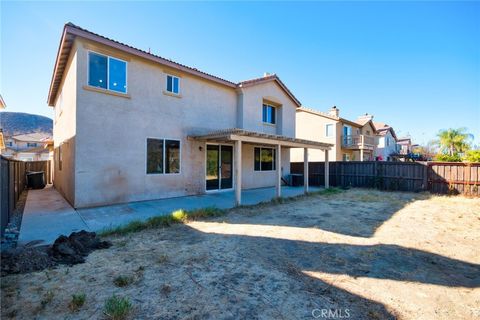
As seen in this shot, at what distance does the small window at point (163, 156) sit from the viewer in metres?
9.62

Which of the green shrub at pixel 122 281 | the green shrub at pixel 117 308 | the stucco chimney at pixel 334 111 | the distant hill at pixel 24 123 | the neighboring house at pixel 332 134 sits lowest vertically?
the green shrub at pixel 122 281

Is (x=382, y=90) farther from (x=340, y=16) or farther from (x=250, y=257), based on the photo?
(x=250, y=257)

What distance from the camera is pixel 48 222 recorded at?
652cm

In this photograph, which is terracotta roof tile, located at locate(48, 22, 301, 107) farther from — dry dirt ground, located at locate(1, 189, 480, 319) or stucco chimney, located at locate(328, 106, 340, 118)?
stucco chimney, located at locate(328, 106, 340, 118)

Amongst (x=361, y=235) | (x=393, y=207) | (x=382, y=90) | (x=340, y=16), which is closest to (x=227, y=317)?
(x=361, y=235)

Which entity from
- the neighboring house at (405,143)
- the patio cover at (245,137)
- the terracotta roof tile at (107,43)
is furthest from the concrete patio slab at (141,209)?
the neighboring house at (405,143)

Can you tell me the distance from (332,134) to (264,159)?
1224cm

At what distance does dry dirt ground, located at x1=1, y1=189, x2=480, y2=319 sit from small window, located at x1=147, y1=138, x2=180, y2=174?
398 centimetres

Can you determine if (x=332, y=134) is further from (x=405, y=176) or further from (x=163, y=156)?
(x=163, y=156)

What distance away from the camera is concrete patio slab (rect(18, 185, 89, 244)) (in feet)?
18.0

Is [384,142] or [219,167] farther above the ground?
[384,142]

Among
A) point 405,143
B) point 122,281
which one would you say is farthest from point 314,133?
point 405,143

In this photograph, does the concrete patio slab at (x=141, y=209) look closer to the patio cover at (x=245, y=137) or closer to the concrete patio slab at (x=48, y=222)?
the concrete patio slab at (x=48, y=222)

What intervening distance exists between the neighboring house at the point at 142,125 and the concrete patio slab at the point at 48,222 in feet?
1.96
